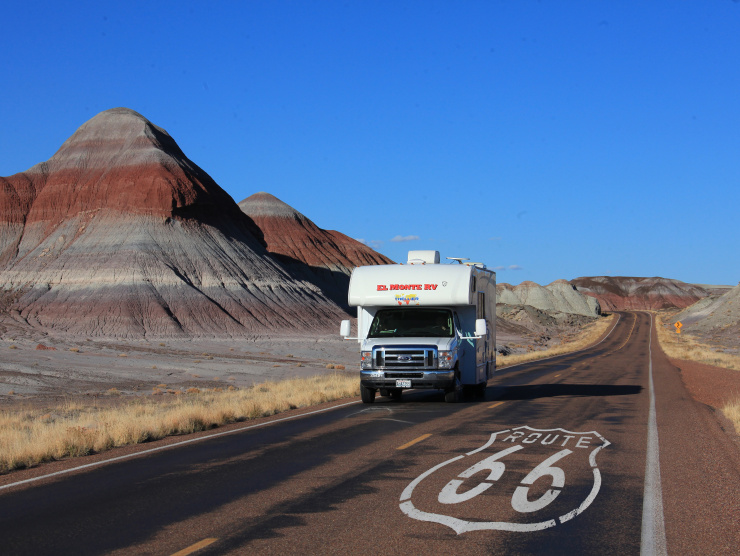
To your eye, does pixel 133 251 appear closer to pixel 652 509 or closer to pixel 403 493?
pixel 403 493

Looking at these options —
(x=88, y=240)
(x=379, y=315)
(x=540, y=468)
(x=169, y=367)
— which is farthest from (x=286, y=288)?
(x=540, y=468)

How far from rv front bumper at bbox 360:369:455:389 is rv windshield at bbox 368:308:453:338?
1.11 meters

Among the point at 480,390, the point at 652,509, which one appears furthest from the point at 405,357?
the point at 652,509

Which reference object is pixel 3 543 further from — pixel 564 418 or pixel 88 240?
pixel 88 240

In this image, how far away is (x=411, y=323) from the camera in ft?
59.6

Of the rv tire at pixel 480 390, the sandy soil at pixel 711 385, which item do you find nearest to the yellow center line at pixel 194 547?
the rv tire at pixel 480 390

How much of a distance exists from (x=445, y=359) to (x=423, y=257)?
3540 millimetres

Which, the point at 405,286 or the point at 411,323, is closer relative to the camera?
the point at 405,286

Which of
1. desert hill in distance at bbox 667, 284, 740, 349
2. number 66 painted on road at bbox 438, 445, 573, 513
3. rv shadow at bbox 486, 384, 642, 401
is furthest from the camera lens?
desert hill in distance at bbox 667, 284, 740, 349

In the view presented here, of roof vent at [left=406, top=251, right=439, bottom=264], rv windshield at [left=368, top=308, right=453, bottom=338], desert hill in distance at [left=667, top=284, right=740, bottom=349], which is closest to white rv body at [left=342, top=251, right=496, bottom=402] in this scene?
rv windshield at [left=368, top=308, right=453, bottom=338]

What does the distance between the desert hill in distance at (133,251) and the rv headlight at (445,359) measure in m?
51.6

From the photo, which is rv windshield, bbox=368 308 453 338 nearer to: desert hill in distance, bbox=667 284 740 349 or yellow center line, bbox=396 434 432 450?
yellow center line, bbox=396 434 432 450

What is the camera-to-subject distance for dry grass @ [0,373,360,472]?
11469mm

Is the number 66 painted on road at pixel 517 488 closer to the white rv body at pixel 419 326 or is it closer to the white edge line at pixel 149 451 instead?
the white edge line at pixel 149 451
